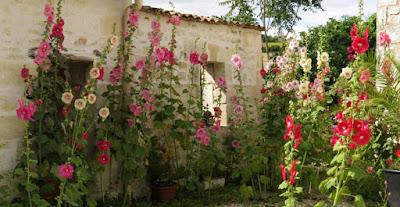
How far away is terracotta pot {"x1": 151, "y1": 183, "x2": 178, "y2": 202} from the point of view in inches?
240

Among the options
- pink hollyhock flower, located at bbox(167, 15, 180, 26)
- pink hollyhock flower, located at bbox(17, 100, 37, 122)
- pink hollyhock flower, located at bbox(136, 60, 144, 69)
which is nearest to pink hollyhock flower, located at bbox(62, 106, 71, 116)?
pink hollyhock flower, located at bbox(17, 100, 37, 122)

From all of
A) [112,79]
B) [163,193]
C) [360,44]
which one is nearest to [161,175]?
[163,193]

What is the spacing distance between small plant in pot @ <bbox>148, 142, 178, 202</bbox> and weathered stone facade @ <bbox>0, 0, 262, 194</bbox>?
1.07 metres

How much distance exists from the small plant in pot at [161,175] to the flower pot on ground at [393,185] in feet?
8.64

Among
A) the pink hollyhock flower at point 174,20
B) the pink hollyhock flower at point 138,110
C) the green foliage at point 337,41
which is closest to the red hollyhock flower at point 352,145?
the pink hollyhock flower at point 138,110

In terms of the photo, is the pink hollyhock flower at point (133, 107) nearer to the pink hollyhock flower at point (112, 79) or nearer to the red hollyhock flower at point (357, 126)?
the pink hollyhock flower at point (112, 79)

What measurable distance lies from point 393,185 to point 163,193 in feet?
9.10

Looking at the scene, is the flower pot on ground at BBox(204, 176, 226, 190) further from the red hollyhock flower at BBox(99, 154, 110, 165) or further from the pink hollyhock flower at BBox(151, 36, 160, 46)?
the pink hollyhock flower at BBox(151, 36, 160, 46)

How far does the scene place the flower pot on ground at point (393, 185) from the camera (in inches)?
203

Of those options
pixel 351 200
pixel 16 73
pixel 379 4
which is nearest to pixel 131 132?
pixel 16 73

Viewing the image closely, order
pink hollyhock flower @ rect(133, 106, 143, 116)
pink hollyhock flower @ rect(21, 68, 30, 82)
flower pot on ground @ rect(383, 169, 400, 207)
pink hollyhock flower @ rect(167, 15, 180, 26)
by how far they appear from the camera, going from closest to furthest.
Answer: pink hollyhock flower @ rect(21, 68, 30, 82), flower pot on ground @ rect(383, 169, 400, 207), pink hollyhock flower @ rect(133, 106, 143, 116), pink hollyhock flower @ rect(167, 15, 180, 26)

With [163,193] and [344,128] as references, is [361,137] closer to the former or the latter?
[344,128]

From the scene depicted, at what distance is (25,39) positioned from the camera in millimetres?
5023

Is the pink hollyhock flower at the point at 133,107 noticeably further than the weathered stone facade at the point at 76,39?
Yes
